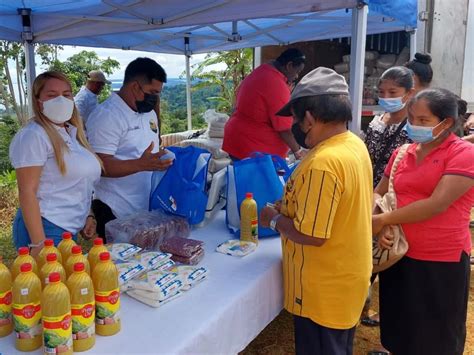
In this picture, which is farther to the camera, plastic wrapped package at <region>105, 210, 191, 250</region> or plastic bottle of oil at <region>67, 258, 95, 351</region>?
plastic wrapped package at <region>105, 210, 191, 250</region>

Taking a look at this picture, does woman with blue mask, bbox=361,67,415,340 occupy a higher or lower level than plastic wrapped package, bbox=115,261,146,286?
higher

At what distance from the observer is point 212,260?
6.49 ft

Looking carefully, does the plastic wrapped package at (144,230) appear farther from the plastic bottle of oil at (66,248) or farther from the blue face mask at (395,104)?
the blue face mask at (395,104)

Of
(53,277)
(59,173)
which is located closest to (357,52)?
(59,173)

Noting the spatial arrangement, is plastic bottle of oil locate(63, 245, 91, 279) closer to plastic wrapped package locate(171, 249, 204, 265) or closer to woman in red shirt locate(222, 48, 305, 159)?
plastic wrapped package locate(171, 249, 204, 265)

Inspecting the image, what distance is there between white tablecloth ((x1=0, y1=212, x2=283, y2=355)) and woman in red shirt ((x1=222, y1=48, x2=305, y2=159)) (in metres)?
1.49

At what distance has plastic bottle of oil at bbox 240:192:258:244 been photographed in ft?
7.07

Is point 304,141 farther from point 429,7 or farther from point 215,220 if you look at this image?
point 429,7

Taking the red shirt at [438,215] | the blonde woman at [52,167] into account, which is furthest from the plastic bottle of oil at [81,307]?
the red shirt at [438,215]

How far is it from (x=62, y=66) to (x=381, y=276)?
11450 millimetres

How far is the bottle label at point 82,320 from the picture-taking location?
3.96 feet

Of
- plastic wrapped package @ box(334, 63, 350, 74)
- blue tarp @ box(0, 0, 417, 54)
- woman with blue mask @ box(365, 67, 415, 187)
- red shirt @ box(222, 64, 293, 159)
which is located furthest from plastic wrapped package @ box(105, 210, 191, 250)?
plastic wrapped package @ box(334, 63, 350, 74)

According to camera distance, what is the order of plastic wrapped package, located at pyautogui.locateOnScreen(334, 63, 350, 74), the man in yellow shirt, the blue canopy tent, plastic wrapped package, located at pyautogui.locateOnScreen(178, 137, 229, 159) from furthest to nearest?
plastic wrapped package, located at pyautogui.locateOnScreen(334, 63, 350, 74) → plastic wrapped package, located at pyautogui.locateOnScreen(178, 137, 229, 159) → the blue canopy tent → the man in yellow shirt

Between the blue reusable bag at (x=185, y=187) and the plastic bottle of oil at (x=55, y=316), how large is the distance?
1116 millimetres
